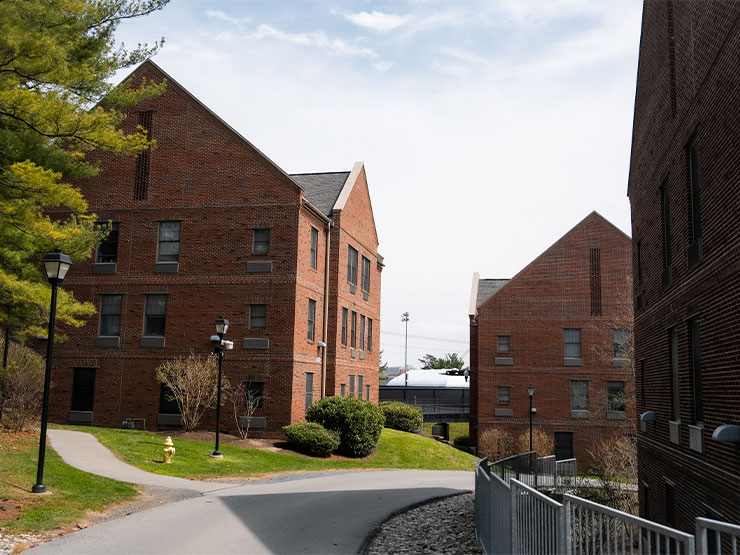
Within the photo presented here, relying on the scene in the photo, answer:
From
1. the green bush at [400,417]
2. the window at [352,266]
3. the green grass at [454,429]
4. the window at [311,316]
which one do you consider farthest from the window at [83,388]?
the green grass at [454,429]

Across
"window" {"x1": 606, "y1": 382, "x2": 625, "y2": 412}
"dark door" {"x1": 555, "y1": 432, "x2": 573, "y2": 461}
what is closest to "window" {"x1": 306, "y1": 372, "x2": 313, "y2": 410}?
"dark door" {"x1": 555, "y1": 432, "x2": 573, "y2": 461}

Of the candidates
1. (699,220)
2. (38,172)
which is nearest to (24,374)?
(38,172)

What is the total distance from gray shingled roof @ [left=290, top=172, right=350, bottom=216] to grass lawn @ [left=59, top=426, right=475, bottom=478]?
38.0 feet

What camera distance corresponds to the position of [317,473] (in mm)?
22609

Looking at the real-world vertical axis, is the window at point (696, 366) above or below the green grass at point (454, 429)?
above

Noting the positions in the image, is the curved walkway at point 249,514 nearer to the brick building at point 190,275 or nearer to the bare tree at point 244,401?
the bare tree at point 244,401

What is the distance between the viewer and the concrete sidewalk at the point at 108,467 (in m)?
16.8

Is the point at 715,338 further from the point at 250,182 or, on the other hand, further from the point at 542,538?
the point at 250,182

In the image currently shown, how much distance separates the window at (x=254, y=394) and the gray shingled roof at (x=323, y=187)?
8.97m

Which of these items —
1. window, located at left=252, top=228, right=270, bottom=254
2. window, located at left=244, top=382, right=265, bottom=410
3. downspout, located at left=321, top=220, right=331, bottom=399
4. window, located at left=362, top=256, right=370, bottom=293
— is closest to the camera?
window, located at left=244, top=382, right=265, bottom=410

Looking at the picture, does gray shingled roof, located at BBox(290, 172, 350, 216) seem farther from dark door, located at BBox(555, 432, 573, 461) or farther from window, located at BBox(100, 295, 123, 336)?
dark door, located at BBox(555, 432, 573, 461)

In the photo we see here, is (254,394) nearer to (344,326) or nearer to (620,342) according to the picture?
(344,326)

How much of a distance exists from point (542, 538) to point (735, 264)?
5.64 metres

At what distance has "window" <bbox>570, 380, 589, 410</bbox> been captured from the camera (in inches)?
1671
